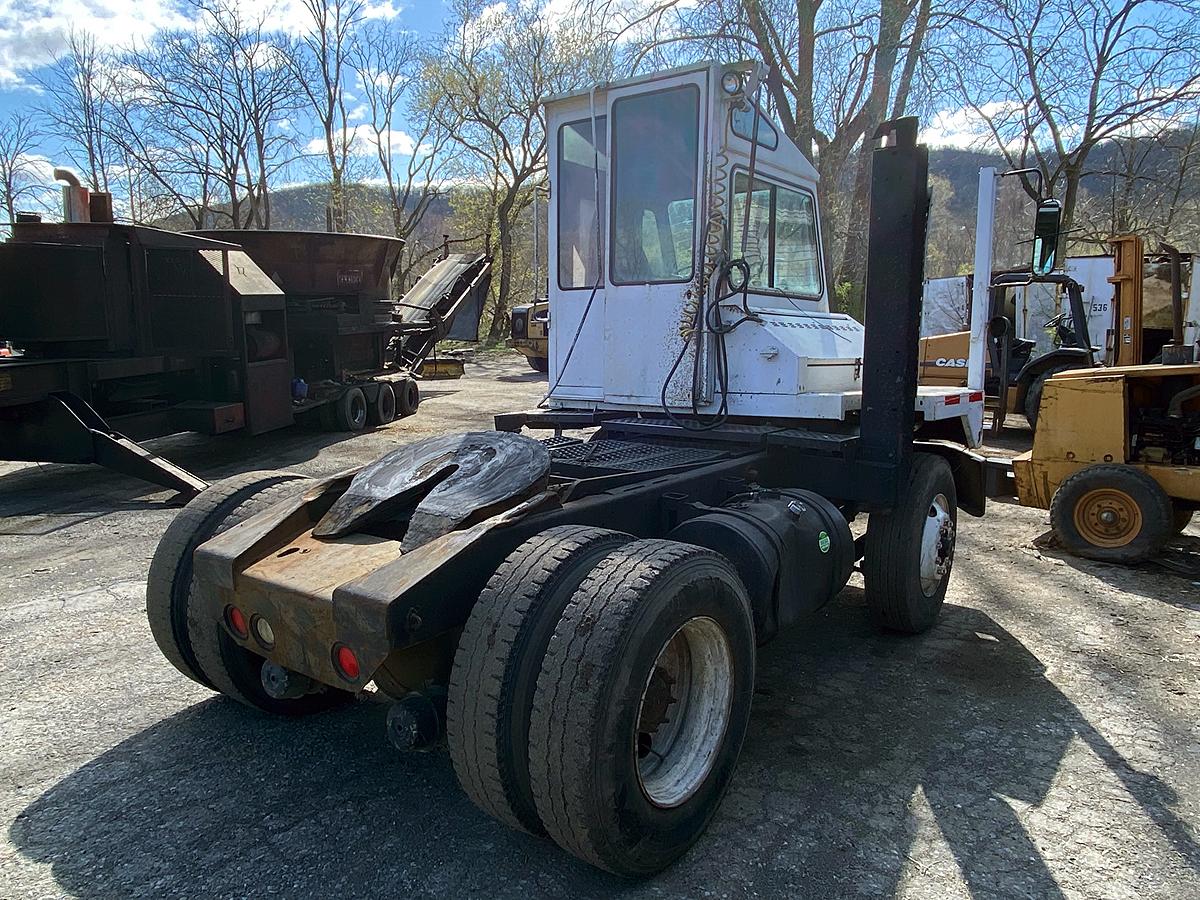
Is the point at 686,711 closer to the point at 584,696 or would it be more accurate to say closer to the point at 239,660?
the point at 584,696

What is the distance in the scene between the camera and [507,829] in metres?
2.76

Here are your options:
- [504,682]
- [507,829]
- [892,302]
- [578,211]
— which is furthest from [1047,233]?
[507,829]

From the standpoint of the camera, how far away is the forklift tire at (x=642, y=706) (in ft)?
7.43

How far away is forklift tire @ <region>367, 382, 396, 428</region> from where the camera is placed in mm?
12844

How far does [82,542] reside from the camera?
6.38 metres

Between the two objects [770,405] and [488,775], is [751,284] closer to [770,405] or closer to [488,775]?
[770,405]

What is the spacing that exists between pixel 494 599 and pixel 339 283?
10837mm

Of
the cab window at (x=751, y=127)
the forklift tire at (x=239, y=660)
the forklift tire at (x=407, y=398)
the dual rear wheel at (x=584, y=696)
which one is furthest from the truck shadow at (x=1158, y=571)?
the forklift tire at (x=407, y=398)

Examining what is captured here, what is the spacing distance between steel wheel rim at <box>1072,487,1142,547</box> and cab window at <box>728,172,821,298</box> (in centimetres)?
268

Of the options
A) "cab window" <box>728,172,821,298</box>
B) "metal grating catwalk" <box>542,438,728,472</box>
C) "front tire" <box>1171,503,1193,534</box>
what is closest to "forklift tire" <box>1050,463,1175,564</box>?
"front tire" <box>1171,503,1193,534</box>

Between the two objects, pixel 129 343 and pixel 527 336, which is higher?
pixel 527 336

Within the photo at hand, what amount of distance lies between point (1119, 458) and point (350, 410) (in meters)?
9.61

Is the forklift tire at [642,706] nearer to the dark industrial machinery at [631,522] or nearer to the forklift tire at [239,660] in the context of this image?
the dark industrial machinery at [631,522]

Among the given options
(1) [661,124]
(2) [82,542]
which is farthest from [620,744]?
(2) [82,542]
